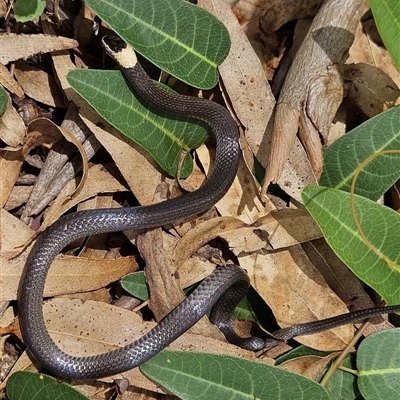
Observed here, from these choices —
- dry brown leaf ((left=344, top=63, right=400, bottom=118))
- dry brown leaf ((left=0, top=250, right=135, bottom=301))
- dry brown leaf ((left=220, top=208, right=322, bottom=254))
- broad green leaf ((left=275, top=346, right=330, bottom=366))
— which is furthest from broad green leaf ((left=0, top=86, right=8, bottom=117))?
broad green leaf ((left=275, top=346, right=330, bottom=366))

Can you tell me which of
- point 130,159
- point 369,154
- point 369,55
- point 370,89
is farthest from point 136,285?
point 369,55

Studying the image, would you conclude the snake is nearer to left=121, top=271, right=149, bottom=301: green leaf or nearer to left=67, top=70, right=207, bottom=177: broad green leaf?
left=67, top=70, right=207, bottom=177: broad green leaf

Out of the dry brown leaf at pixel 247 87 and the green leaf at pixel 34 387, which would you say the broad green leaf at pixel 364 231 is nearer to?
the dry brown leaf at pixel 247 87

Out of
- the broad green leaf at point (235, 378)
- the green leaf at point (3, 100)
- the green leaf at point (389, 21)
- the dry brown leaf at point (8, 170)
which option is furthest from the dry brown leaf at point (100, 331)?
the green leaf at point (389, 21)

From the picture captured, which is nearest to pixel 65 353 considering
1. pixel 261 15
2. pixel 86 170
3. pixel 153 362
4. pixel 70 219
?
pixel 153 362

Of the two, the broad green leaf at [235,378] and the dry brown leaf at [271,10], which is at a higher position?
the dry brown leaf at [271,10]
